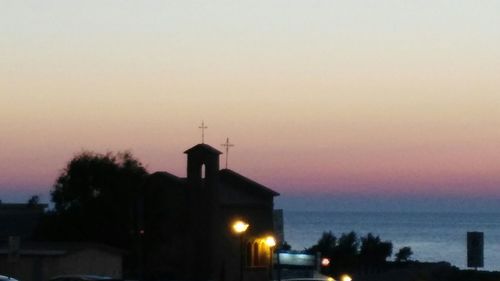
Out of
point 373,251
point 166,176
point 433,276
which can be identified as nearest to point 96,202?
point 166,176

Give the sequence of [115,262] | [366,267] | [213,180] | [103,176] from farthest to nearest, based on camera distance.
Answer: [366,267], [103,176], [213,180], [115,262]

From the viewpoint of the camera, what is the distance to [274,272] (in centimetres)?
6681

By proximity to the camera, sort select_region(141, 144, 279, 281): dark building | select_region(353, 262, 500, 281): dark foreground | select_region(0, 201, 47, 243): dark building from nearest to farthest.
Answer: select_region(353, 262, 500, 281): dark foreground, select_region(141, 144, 279, 281): dark building, select_region(0, 201, 47, 243): dark building

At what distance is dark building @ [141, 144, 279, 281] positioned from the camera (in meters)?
65.9

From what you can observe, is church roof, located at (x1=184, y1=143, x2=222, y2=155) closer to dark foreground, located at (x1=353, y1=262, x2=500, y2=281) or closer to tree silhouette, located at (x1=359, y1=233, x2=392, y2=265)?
dark foreground, located at (x1=353, y1=262, x2=500, y2=281)

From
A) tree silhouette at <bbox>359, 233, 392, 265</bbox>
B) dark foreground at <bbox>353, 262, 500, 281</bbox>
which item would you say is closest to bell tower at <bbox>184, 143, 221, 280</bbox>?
dark foreground at <bbox>353, 262, 500, 281</bbox>

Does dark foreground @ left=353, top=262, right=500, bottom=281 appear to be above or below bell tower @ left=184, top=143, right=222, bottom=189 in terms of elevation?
below

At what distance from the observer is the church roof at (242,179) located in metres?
66.6

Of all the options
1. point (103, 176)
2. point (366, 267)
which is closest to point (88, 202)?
point (103, 176)

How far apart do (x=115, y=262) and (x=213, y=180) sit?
39.8 feet

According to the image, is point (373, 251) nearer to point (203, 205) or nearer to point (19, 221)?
point (19, 221)

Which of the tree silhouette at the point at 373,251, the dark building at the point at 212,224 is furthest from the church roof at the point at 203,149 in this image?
the tree silhouette at the point at 373,251

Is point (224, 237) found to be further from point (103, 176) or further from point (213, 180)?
point (103, 176)

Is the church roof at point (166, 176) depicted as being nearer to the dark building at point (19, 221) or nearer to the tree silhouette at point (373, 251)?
the dark building at point (19, 221)
